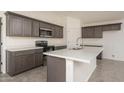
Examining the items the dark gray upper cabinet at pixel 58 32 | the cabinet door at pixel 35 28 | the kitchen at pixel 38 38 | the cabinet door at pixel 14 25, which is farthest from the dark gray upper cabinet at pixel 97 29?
the cabinet door at pixel 14 25

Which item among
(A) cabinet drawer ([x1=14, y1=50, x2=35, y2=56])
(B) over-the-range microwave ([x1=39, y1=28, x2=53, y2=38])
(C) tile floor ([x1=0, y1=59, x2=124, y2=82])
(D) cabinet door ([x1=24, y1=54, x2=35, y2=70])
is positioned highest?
(B) over-the-range microwave ([x1=39, y1=28, x2=53, y2=38])

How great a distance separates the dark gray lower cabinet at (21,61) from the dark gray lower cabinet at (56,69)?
129cm

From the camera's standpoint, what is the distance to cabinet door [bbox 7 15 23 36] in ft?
9.45

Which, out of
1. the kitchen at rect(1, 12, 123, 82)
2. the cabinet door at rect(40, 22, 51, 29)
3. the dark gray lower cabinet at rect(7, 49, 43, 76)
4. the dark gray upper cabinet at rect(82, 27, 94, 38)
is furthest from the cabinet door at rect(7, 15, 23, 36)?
the dark gray upper cabinet at rect(82, 27, 94, 38)

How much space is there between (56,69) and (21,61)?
1.54 m

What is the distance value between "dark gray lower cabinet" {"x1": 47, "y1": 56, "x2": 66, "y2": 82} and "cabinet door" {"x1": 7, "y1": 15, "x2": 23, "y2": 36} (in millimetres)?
1692

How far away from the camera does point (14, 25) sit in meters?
2.97

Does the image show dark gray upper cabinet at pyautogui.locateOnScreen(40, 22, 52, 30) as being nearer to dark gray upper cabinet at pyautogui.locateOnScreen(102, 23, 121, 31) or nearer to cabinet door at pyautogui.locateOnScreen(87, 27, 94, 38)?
cabinet door at pyautogui.locateOnScreen(87, 27, 94, 38)

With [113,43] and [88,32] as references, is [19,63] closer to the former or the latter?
[88,32]

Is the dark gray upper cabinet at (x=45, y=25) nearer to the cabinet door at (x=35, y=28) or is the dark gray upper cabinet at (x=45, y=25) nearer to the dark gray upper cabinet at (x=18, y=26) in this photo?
the cabinet door at (x=35, y=28)

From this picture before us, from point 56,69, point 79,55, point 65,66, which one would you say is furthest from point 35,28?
point 79,55
